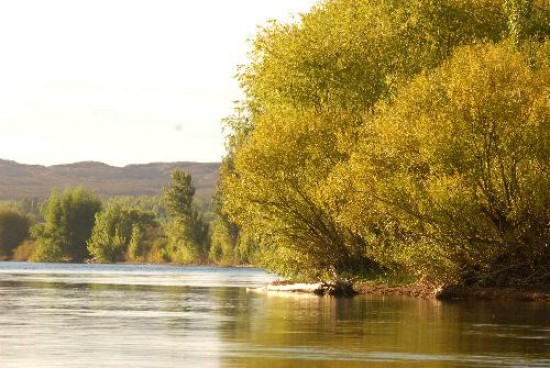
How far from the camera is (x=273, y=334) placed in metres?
36.0

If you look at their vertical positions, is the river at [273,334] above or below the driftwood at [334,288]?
below

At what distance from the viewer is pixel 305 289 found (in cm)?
7044

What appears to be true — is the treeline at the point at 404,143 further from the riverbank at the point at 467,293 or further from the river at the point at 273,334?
the river at the point at 273,334

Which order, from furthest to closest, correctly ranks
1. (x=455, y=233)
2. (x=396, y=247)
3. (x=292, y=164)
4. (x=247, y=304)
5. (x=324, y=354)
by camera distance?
(x=292, y=164) < (x=396, y=247) < (x=455, y=233) < (x=247, y=304) < (x=324, y=354)

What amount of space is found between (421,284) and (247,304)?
12.5m

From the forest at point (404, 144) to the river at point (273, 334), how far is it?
4.76 m

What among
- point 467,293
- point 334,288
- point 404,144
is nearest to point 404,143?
point 404,144

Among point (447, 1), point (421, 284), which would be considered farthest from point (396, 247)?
point (447, 1)

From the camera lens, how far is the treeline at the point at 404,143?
2293 inches

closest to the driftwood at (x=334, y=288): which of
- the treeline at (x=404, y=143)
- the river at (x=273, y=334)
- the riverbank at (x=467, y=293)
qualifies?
the riverbank at (x=467, y=293)

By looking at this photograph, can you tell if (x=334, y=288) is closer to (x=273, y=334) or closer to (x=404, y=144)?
(x=404, y=144)

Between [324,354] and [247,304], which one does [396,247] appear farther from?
[324,354]

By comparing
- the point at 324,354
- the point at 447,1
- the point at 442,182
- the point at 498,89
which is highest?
the point at 447,1

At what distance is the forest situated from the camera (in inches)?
2293
